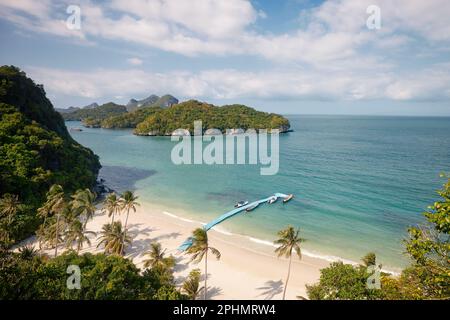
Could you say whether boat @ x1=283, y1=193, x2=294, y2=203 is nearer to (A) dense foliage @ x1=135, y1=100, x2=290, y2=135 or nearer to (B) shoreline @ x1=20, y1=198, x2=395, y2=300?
(B) shoreline @ x1=20, y1=198, x2=395, y2=300

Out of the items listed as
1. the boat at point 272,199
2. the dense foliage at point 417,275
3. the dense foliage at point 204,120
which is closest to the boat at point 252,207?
the boat at point 272,199

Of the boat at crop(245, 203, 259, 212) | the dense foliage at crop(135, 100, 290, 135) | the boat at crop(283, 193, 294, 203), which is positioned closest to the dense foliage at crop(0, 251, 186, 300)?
the boat at crop(245, 203, 259, 212)

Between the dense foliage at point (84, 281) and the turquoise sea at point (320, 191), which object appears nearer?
the dense foliage at point (84, 281)

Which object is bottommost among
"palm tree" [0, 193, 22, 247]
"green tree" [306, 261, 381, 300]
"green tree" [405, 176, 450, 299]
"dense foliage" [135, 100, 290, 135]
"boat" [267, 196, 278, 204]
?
"boat" [267, 196, 278, 204]

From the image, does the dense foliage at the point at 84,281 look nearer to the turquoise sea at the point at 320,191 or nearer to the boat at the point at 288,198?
the turquoise sea at the point at 320,191

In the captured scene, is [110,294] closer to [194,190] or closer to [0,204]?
[0,204]

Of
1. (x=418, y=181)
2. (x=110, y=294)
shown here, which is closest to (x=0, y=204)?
(x=110, y=294)
